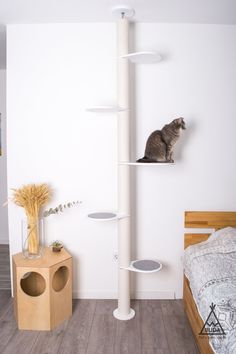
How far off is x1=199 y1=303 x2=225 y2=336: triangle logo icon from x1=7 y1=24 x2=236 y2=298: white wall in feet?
3.08

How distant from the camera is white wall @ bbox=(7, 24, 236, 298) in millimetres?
2254

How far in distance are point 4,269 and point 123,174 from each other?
192cm

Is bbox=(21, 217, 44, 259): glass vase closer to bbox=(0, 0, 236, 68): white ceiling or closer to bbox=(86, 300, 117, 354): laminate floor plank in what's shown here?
bbox=(86, 300, 117, 354): laminate floor plank

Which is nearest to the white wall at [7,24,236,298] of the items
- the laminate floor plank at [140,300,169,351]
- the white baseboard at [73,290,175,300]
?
the white baseboard at [73,290,175,300]

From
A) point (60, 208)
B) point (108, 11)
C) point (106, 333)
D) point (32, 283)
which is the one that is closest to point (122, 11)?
point (108, 11)

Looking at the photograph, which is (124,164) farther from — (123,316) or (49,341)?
(49,341)

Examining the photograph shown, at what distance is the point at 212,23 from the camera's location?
7.28ft

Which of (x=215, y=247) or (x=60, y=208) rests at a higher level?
(x=60, y=208)

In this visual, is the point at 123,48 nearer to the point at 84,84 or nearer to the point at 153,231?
the point at 84,84

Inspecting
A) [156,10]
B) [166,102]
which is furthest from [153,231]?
[156,10]

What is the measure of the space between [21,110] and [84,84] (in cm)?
58

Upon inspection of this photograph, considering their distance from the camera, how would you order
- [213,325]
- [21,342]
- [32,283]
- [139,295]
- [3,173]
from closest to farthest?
1. [213,325]
2. [21,342]
3. [32,283]
4. [139,295]
5. [3,173]

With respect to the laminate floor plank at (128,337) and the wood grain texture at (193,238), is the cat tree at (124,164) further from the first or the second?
the wood grain texture at (193,238)

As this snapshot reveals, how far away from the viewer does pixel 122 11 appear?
199cm
